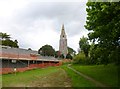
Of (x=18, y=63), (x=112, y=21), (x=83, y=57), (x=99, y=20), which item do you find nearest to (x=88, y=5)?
(x=99, y=20)

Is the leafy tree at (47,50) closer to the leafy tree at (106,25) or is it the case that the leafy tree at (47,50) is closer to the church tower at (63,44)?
the church tower at (63,44)

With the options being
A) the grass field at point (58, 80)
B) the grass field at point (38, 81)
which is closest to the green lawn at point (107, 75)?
the grass field at point (58, 80)

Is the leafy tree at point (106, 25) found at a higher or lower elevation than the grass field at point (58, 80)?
higher

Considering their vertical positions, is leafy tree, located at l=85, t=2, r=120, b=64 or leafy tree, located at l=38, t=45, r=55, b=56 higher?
leafy tree, located at l=38, t=45, r=55, b=56

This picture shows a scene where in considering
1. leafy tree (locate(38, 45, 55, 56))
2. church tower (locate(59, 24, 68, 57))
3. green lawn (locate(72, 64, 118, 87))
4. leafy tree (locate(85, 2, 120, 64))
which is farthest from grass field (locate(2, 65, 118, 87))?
church tower (locate(59, 24, 68, 57))

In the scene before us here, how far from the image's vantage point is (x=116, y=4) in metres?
21.9

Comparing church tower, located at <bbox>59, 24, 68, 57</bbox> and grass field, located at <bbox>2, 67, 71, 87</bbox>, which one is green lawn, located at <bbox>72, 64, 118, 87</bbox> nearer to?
grass field, located at <bbox>2, 67, 71, 87</bbox>

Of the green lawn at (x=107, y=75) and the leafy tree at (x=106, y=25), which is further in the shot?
the green lawn at (x=107, y=75)

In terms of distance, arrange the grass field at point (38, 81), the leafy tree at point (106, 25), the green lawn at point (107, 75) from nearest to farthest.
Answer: the leafy tree at point (106, 25) → the grass field at point (38, 81) → the green lawn at point (107, 75)

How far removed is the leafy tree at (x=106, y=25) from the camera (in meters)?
23.3

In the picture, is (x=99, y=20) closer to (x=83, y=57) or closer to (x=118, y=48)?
(x=118, y=48)

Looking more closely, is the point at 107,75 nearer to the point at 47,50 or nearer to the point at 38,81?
the point at 38,81

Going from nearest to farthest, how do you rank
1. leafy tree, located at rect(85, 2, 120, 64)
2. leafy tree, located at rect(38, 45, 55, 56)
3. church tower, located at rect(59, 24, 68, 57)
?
leafy tree, located at rect(85, 2, 120, 64) < leafy tree, located at rect(38, 45, 55, 56) < church tower, located at rect(59, 24, 68, 57)

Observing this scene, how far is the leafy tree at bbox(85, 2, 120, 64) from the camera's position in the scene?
23.3m
